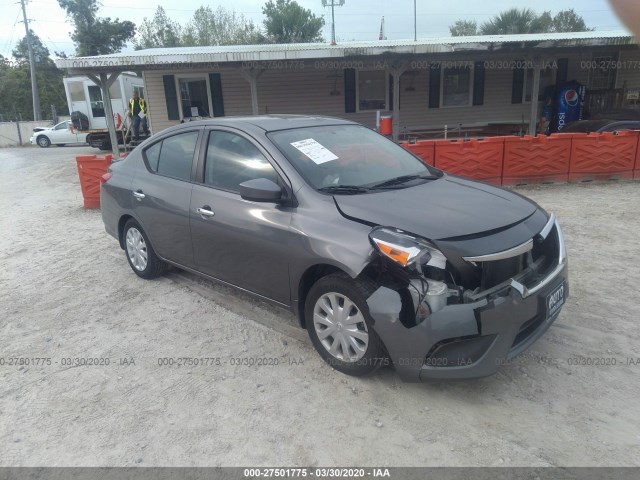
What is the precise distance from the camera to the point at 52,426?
281 cm

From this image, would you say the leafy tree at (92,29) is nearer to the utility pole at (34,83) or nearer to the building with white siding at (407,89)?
the utility pole at (34,83)

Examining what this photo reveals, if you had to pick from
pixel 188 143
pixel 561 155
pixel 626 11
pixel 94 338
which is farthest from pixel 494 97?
pixel 626 11

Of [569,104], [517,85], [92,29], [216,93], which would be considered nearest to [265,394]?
[216,93]

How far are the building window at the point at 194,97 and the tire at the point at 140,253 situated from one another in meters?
10.7

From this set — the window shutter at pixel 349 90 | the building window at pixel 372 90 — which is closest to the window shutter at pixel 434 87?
the building window at pixel 372 90

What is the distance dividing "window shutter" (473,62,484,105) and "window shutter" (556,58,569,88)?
2523 millimetres

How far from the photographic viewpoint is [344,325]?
3.00 m

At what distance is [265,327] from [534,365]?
202cm

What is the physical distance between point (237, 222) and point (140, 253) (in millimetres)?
1841

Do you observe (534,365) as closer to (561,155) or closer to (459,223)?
(459,223)

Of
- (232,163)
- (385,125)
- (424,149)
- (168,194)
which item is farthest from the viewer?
(385,125)

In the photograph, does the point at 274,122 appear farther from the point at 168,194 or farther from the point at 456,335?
the point at 456,335

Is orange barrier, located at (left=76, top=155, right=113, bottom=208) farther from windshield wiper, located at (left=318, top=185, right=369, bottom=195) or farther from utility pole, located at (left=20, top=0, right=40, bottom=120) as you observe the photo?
utility pole, located at (left=20, top=0, right=40, bottom=120)

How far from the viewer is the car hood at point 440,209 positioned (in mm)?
2793
